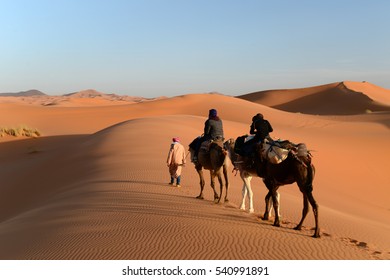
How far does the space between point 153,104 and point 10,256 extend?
187 ft

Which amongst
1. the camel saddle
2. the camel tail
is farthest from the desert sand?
the camel saddle

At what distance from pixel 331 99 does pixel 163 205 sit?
286 ft

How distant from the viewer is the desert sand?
258 inches

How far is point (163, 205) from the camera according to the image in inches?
369

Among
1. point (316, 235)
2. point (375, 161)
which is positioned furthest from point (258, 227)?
point (375, 161)

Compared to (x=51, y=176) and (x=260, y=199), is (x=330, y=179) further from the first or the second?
(x=51, y=176)

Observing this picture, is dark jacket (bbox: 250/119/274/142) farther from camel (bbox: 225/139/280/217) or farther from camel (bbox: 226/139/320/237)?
camel (bbox: 225/139/280/217)

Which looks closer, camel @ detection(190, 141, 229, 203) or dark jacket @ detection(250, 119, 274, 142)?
dark jacket @ detection(250, 119, 274, 142)

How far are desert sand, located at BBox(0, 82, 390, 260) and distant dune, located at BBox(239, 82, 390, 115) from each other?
42754mm

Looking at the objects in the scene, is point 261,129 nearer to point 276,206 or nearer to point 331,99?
point 276,206

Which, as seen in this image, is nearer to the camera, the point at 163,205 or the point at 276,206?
the point at 276,206

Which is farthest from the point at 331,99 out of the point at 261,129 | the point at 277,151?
the point at 277,151

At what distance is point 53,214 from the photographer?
31.9 ft

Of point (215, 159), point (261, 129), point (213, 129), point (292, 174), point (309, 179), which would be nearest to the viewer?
point (309, 179)
